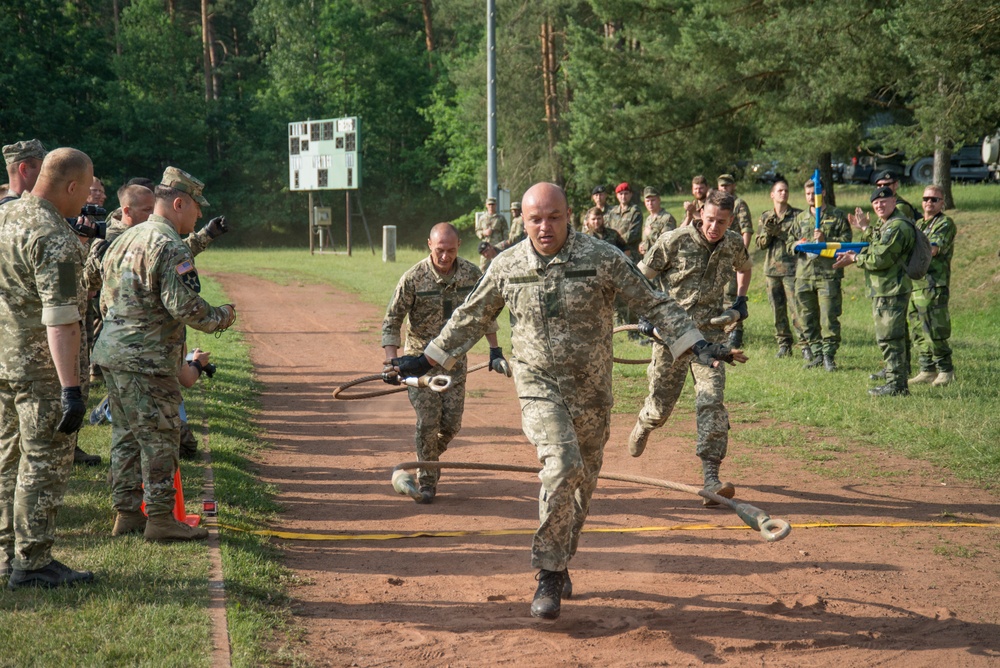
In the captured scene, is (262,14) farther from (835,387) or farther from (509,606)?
(509,606)

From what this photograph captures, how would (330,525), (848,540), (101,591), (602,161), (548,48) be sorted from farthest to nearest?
(548,48), (602,161), (330,525), (848,540), (101,591)

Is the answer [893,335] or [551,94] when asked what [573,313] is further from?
[551,94]

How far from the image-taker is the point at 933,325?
40.2 feet

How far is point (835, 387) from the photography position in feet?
40.2

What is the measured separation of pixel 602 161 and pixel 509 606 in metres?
22.4

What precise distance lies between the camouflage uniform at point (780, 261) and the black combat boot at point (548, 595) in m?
9.60

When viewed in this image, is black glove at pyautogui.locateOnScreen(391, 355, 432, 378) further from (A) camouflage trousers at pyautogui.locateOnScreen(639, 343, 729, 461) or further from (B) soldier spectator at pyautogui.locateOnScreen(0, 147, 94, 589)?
(A) camouflage trousers at pyautogui.locateOnScreen(639, 343, 729, 461)

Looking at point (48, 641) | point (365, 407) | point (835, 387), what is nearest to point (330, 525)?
point (48, 641)

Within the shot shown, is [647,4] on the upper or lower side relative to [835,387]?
upper

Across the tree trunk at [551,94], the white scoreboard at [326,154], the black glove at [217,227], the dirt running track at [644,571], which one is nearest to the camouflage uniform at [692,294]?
the dirt running track at [644,571]

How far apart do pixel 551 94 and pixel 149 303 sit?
36909 millimetres

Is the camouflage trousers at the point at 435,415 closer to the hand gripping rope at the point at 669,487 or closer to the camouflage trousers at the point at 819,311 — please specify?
the hand gripping rope at the point at 669,487

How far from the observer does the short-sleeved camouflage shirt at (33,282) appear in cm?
550

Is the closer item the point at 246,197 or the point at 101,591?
the point at 101,591
